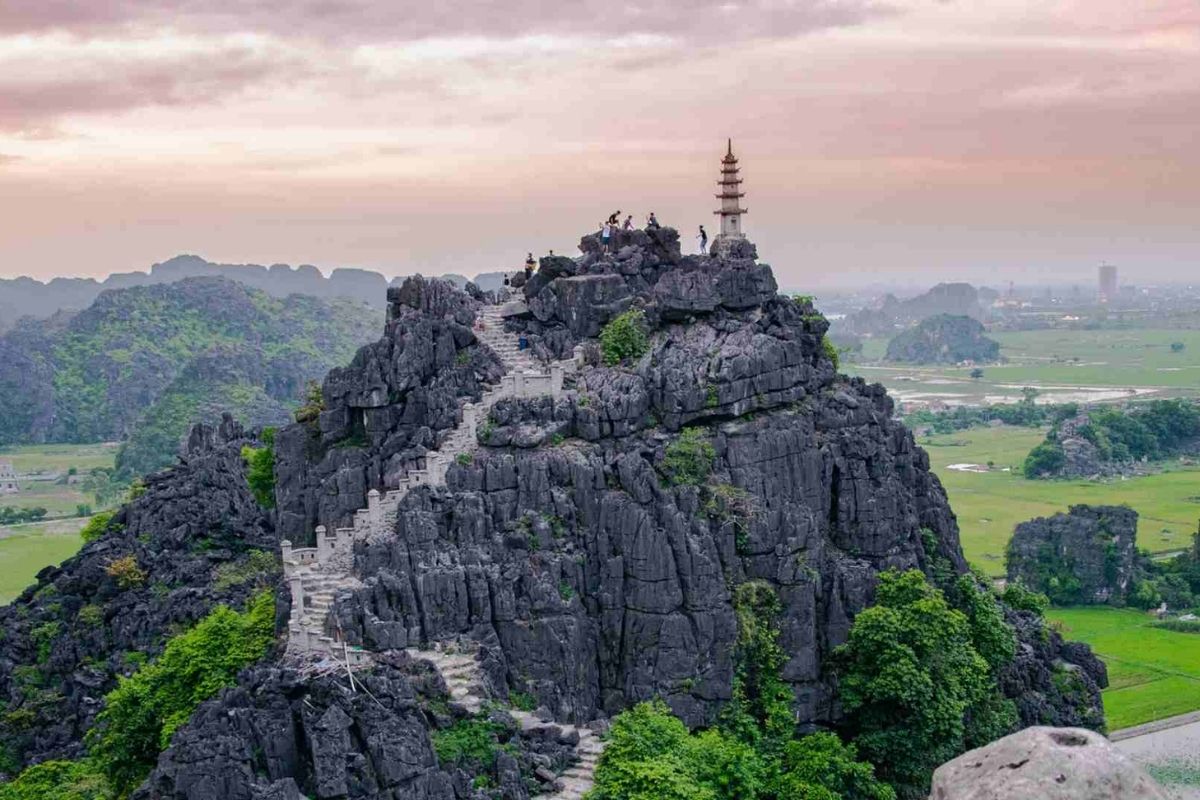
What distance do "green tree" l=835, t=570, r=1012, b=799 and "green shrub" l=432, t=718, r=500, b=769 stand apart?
500 inches

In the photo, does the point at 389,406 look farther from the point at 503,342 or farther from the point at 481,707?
the point at 481,707

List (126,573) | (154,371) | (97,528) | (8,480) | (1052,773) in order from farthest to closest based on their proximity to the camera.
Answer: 1. (154,371)
2. (8,480)
3. (97,528)
4. (126,573)
5. (1052,773)

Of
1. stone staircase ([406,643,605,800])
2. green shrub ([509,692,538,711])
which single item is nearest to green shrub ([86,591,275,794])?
stone staircase ([406,643,605,800])

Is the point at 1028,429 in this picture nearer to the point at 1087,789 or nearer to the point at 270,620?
the point at 270,620

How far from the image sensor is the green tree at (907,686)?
1818 inches

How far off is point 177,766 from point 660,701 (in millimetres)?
13705

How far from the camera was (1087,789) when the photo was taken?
46.4ft

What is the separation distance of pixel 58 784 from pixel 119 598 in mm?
11674

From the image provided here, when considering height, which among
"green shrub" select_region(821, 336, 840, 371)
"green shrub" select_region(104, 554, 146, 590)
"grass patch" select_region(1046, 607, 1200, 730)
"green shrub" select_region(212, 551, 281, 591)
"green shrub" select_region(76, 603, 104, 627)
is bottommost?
"grass patch" select_region(1046, 607, 1200, 730)

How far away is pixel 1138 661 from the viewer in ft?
253

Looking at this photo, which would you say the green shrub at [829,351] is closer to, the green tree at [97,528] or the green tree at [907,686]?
the green tree at [907,686]

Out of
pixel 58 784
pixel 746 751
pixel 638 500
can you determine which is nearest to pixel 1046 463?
pixel 638 500

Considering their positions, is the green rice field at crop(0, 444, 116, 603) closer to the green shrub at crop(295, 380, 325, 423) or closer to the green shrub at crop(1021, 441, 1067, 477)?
the green shrub at crop(295, 380, 325, 423)

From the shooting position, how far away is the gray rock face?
46.2ft
